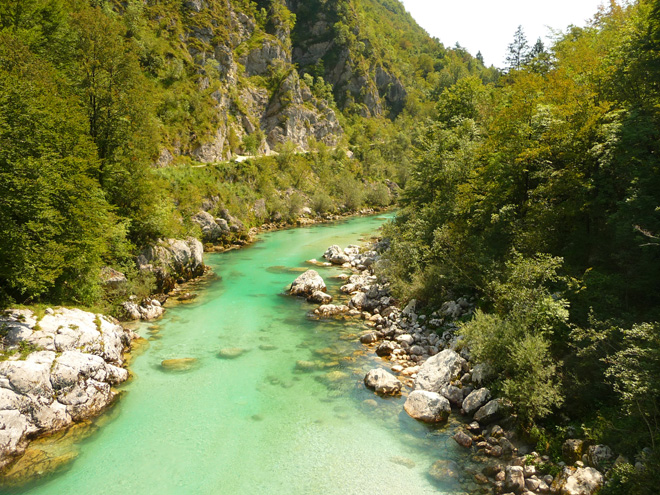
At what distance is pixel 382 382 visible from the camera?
1378 cm

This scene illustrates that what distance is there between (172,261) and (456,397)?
1983 centimetres

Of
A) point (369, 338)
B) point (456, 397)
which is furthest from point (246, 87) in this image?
point (456, 397)

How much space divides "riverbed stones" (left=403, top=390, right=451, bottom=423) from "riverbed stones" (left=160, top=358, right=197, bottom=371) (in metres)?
9.05

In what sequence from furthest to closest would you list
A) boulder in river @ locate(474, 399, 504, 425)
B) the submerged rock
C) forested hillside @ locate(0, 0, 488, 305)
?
1. forested hillside @ locate(0, 0, 488, 305)
2. boulder in river @ locate(474, 399, 504, 425)
3. the submerged rock

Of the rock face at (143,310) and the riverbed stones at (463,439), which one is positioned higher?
the rock face at (143,310)

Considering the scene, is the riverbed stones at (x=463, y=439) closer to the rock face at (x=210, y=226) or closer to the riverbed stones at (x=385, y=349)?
the riverbed stones at (x=385, y=349)

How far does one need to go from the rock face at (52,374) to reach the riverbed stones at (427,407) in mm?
10575

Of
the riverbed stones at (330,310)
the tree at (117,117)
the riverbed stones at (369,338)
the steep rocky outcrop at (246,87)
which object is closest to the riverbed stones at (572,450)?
the riverbed stones at (369,338)

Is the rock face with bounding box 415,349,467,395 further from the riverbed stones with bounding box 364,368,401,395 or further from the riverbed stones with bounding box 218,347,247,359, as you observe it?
the riverbed stones with bounding box 218,347,247,359

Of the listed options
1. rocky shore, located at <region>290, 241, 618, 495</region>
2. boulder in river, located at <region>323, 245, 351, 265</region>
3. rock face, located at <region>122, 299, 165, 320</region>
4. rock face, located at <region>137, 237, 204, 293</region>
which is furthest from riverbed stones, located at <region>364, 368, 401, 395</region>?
boulder in river, located at <region>323, 245, 351, 265</region>

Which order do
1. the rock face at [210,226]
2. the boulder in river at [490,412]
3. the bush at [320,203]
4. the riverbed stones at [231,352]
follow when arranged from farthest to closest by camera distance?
the bush at [320,203], the rock face at [210,226], the riverbed stones at [231,352], the boulder in river at [490,412]

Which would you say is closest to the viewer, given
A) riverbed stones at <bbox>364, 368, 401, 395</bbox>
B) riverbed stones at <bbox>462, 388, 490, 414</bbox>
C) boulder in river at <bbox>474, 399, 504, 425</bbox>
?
boulder in river at <bbox>474, 399, 504, 425</bbox>

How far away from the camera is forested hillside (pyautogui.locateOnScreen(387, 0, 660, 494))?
30.0 feet

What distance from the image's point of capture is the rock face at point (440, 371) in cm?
1308
